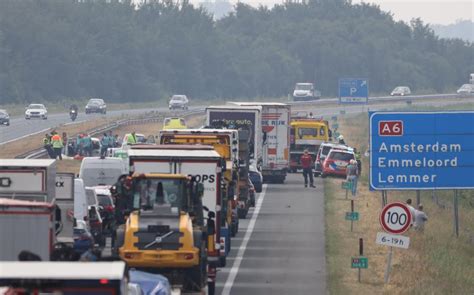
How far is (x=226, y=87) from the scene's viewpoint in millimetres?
158250

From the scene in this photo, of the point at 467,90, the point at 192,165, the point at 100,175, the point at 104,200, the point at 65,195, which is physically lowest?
the point at 104,200

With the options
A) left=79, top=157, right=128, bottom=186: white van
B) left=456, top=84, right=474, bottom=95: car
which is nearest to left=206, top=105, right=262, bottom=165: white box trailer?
left=79, top=157, right=128, bottom=186: white van

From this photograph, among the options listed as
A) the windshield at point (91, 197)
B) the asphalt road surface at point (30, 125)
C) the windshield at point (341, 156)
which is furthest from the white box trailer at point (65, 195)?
the asphalt road surface at point (30, 125)

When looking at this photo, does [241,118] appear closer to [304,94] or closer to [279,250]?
[279,250]

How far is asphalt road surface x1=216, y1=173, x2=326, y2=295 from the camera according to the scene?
26.8 meters

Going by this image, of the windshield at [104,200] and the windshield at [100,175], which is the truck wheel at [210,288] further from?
the windshield at [100,175]

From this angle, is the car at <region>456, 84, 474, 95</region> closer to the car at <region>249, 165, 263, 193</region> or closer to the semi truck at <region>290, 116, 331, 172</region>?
the semi truck at <region>290, 116, 331, 172</region>

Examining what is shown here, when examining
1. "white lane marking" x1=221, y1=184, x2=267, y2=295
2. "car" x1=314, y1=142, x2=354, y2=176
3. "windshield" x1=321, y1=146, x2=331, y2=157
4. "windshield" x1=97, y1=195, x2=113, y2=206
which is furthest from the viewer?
"windshield" x1=321, y1=146, x2=331, y2=157

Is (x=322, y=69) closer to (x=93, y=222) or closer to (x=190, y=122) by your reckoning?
(x=190, y=122)

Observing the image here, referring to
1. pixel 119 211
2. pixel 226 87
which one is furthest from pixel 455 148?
pixel 226 87

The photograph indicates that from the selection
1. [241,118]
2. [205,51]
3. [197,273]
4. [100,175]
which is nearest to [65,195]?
[197,273]

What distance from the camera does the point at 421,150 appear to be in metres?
30.5

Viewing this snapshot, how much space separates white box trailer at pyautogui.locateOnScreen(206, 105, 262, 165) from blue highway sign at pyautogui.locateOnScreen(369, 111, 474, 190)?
586 inches

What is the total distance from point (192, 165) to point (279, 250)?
8782 mm
